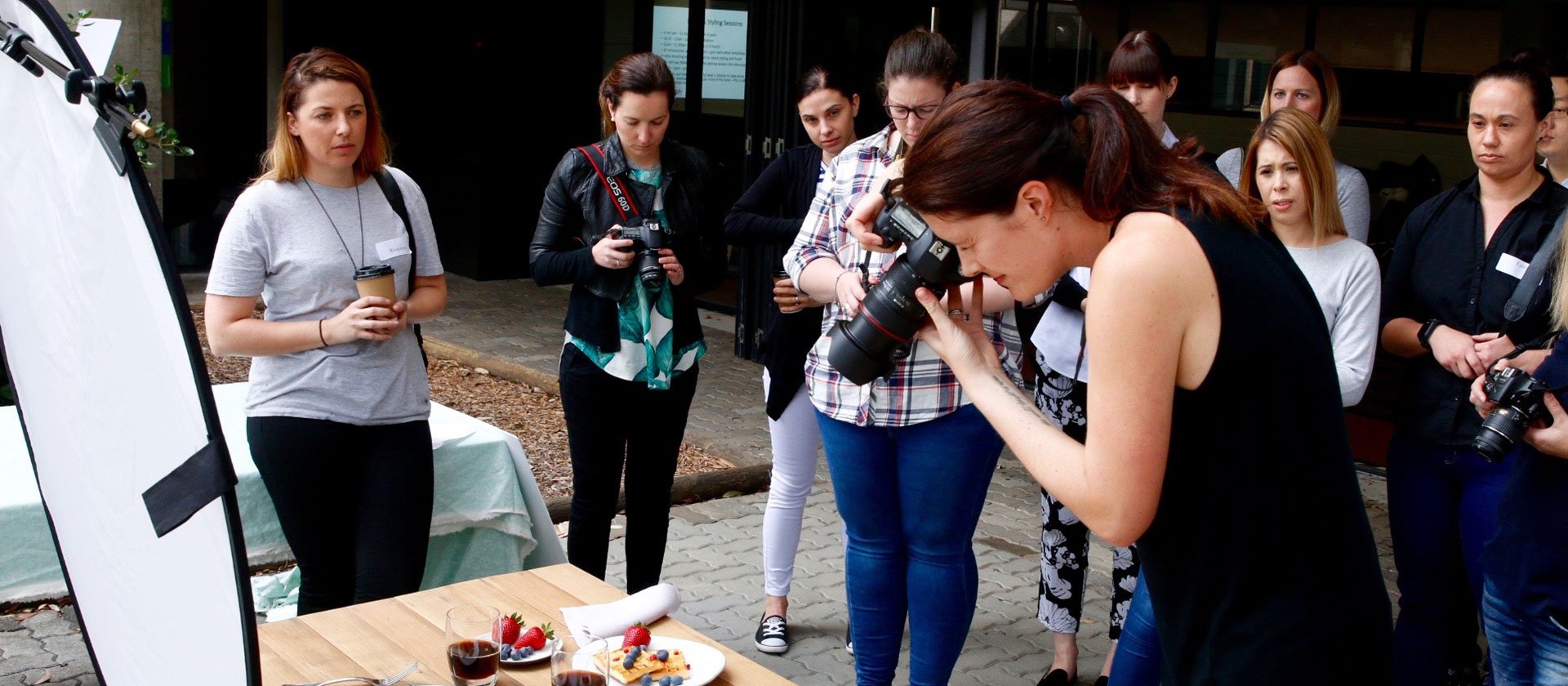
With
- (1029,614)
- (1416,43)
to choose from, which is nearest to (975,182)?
(1029,614)

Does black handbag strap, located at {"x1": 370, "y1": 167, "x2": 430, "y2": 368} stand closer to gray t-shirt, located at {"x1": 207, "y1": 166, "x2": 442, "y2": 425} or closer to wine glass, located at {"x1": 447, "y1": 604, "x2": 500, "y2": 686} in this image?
gray t-shirt, located at {"x1": 207, "y1": 166, "x2": 442, "y2": 425}

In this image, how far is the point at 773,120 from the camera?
791 centimetres

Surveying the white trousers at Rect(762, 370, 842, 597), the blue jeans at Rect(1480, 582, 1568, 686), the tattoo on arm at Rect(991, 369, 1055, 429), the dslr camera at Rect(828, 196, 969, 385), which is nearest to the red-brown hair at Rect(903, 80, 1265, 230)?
the tattoo on arm at Rect(991, 369, 1055, 429)

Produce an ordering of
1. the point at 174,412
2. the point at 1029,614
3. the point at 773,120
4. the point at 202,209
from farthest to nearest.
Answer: the point at 202,209
the point at 773,120
the point at 1029,614
the point at 174,412

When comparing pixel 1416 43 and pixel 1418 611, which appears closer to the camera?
pixel 1418 611

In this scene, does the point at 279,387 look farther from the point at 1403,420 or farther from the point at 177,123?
the point at 177,123

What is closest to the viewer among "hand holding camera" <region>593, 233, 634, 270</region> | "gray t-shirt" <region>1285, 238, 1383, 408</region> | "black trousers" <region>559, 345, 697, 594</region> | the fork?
the fork

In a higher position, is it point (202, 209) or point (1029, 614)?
point (202, 209)

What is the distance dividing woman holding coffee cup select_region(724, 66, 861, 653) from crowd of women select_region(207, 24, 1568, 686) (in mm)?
11

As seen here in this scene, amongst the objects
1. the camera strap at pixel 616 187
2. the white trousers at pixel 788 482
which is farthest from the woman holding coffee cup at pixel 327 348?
the white trousers at pixel 788 482

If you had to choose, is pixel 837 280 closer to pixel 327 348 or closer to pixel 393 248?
pixel 393 248

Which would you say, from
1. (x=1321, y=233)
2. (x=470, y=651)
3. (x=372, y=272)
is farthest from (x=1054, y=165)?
(x=1321, y=233)

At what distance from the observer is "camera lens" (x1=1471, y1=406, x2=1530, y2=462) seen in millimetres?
2604

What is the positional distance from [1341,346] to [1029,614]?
5.05 feet
